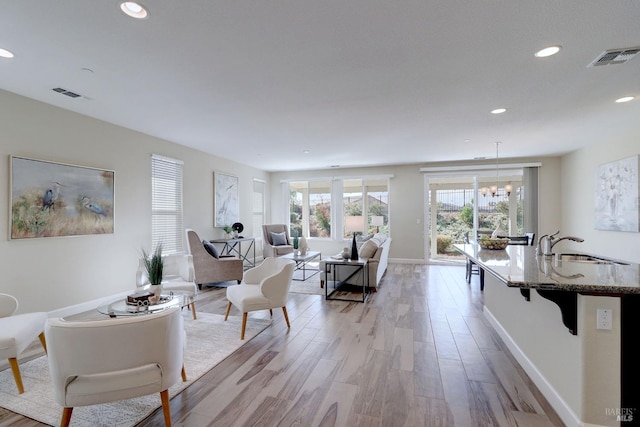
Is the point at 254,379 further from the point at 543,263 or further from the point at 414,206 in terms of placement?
the point at 414,206

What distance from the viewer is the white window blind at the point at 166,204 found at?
5.09 m

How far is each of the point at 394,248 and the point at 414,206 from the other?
1239 millimetres

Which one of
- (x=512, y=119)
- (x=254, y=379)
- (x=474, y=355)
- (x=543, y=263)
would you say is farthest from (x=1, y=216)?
(x=512, y=119)

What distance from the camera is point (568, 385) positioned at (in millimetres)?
1837

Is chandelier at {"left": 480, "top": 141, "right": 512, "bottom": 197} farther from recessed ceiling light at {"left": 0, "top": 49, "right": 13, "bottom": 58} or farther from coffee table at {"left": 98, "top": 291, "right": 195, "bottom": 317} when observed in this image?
recessed ceiling light at {"left": 0, "top": 49, "right": 13, "bottom": 58}

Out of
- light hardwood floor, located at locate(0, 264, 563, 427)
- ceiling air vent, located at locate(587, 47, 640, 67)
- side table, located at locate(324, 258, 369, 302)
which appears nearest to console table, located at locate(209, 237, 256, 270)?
side table, located at locate(324, 258, 369, 302)

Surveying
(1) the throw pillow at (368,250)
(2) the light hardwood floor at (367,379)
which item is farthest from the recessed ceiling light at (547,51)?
(1) the throw pillow at (368,250)

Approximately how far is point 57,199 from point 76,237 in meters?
0.53

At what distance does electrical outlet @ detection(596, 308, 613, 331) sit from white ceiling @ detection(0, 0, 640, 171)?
1.84 meters

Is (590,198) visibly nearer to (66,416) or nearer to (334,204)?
(334,204)

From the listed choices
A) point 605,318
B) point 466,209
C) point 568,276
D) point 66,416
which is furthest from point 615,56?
point 466,209

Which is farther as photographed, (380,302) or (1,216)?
(380,302)

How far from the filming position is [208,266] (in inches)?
201

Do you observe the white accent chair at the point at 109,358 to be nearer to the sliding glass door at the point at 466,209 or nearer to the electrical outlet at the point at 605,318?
the electrical outlet at the point at 605,318
